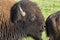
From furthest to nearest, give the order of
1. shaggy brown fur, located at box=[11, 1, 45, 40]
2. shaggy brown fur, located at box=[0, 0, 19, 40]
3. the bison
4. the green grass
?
the green grass → shaggy brown fur, located at box=[0, 0, 19, 40] → shaggy brown fur, located at box=[11, 1, 45, 40] → the bison

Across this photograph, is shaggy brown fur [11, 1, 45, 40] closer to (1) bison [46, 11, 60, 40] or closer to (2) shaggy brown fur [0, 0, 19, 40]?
(2) shaggy brown fur [0, 0, 19, 40]

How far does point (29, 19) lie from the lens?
32.0ft

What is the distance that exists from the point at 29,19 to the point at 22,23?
264mm

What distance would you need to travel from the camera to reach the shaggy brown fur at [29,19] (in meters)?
9.62

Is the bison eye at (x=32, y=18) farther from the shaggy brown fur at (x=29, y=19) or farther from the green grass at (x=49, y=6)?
the green grass at (x=49, y=6)

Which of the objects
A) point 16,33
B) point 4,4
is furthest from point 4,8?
point 16,33

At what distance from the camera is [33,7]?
9.77 meters

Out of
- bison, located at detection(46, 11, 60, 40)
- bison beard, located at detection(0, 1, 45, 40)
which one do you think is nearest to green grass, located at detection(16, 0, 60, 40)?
bison beard, located at detection(0, 1, 45, 40)

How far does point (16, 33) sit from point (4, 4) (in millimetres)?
957

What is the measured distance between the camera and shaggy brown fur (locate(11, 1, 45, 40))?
962cm

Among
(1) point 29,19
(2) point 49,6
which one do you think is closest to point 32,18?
(1) point 29,19

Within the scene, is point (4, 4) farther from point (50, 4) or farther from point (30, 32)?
point (50, 4)

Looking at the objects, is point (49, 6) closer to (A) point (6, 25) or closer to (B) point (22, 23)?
(B) point (22, 23)

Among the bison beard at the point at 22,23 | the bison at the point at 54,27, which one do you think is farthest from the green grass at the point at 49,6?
the bison at the point at 54,27
